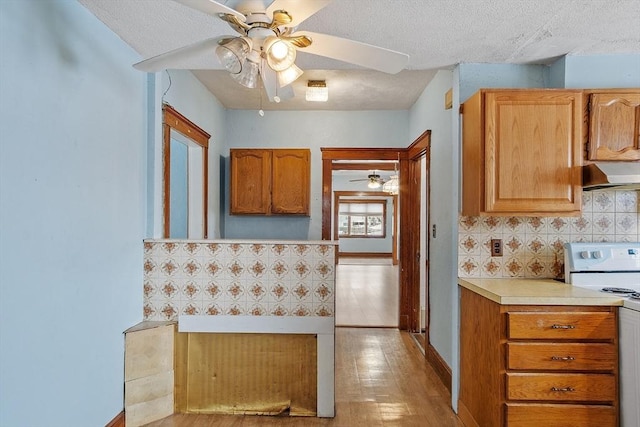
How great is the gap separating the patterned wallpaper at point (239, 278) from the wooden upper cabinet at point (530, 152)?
3.71ft

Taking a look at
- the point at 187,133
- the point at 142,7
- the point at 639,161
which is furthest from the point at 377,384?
the point at 142,7

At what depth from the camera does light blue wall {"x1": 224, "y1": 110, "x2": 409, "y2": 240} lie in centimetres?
462

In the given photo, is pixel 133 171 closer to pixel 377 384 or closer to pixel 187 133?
pixel 187 133

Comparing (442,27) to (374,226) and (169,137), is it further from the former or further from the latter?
(374,226)

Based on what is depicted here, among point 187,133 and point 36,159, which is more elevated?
point 187,133

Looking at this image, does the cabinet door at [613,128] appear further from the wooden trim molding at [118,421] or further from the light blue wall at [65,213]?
the wooden trim molding at [118,421]

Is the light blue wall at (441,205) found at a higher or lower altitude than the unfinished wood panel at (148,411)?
higher

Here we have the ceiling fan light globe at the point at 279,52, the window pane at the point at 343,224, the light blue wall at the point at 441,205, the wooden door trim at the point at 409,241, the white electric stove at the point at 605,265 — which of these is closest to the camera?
the ceiling fan light globe at the point at 279,52

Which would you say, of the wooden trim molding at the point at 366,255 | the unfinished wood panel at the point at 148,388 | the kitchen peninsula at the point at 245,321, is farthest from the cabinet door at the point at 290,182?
the wooden trim molding at the point at 366,255

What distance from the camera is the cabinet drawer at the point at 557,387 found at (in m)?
2.01

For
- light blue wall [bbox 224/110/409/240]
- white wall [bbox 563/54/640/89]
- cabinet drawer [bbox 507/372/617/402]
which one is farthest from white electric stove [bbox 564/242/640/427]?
light blue wall [bbox 224/110/409/240]

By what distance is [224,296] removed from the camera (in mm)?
2654

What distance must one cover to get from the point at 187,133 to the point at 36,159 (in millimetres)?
1683

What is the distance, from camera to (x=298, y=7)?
4.40ft
